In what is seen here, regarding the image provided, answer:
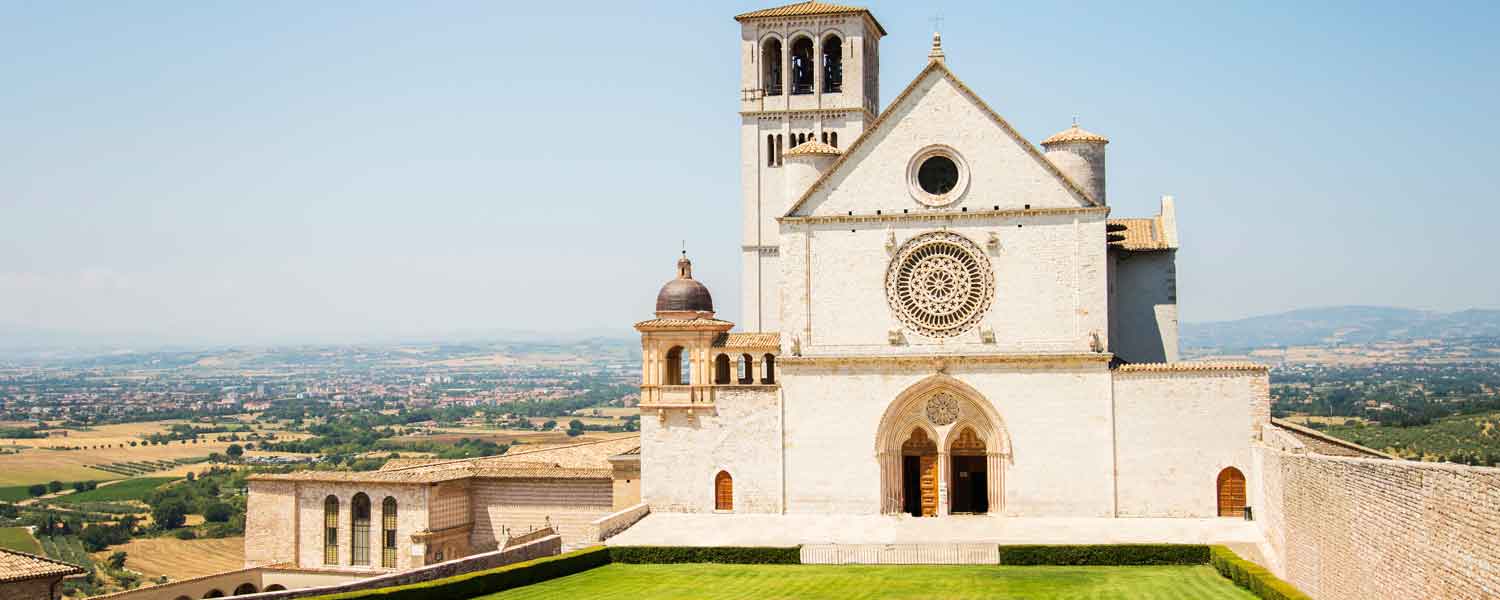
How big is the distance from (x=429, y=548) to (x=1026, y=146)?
843 inches

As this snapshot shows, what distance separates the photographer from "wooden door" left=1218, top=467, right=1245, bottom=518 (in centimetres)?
3991

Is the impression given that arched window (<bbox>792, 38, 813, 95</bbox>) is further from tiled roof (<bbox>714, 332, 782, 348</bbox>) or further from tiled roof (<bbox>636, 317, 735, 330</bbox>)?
tiled roof (<bbox>636, 317, 735, 330</bbox>)

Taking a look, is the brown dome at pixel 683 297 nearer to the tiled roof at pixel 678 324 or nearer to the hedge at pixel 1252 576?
the tiled roof at pixel 678 324

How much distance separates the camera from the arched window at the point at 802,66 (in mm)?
55125

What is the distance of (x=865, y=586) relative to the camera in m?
32.6

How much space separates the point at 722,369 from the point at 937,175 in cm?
947

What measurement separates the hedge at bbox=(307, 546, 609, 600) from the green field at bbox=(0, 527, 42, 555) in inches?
2494

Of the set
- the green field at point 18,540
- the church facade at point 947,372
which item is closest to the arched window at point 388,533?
the church facade at point 947,372

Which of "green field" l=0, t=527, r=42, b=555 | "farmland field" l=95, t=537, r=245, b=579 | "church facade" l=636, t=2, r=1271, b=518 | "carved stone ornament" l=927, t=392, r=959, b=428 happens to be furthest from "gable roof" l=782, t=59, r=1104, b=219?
"green field" l=0, t=527, r=42, b=555

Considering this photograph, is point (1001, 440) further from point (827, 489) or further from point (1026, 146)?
point (1026, 146)

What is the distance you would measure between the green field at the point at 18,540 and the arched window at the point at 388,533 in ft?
170

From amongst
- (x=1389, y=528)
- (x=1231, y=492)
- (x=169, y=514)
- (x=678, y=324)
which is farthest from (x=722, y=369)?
(x=169, y=514)

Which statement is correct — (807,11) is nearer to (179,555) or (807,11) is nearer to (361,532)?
(361,532)

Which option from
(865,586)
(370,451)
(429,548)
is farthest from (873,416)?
(370,451)
